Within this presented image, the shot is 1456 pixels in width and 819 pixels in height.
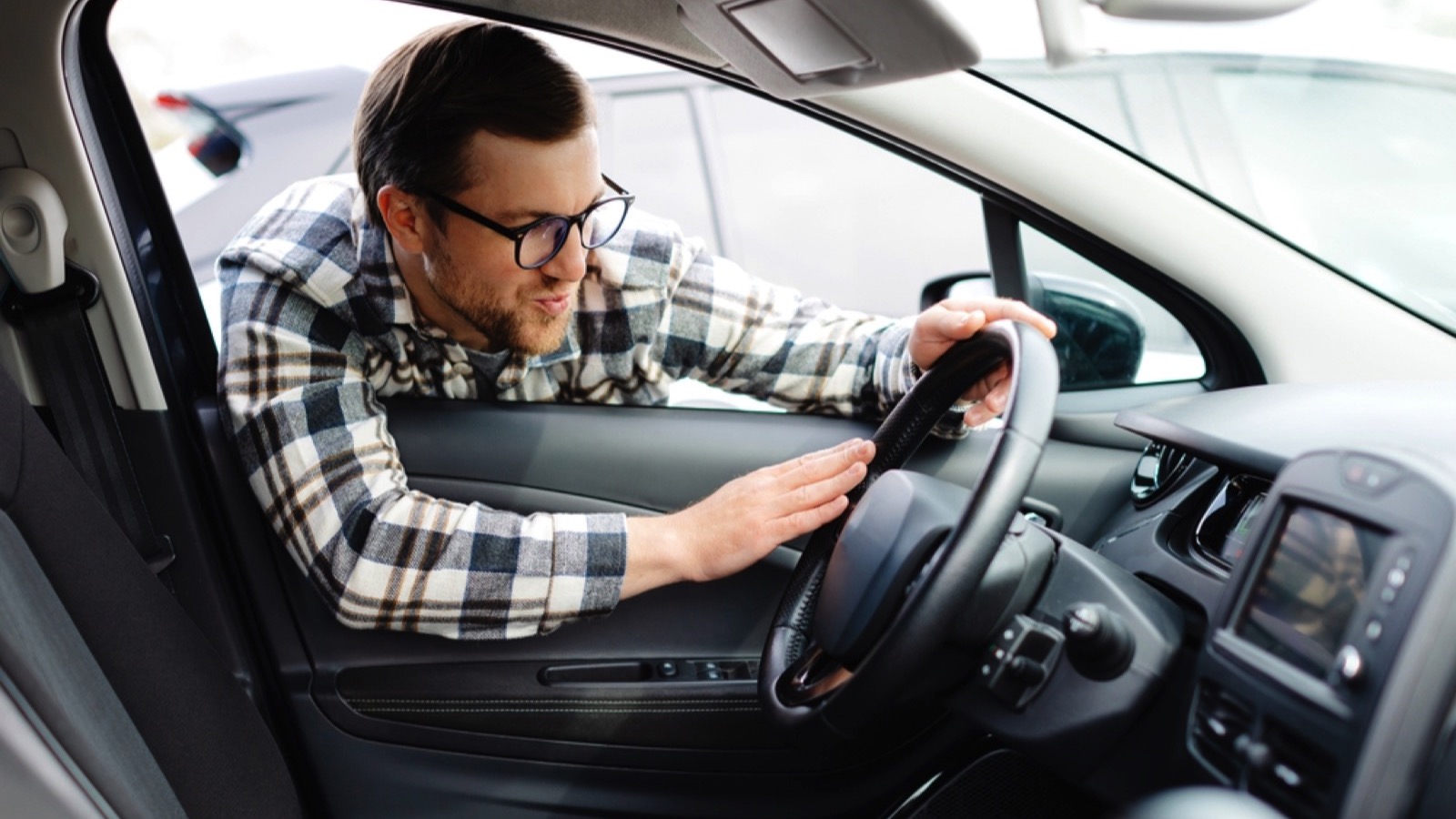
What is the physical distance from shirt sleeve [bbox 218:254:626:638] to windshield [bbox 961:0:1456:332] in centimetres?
83

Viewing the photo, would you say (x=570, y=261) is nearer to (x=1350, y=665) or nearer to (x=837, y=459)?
(x=837, y=459)

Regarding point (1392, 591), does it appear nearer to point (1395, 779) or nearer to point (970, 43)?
point (1395, 779)

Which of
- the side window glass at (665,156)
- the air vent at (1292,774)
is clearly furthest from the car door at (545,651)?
the side window glass at (665,156)

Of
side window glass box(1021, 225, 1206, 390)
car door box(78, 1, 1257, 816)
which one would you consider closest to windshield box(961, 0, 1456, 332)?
side window glass box(1021, 225, 1206, 390)

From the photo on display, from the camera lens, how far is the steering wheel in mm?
1017

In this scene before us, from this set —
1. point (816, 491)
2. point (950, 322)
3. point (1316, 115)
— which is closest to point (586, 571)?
point (816, 491)

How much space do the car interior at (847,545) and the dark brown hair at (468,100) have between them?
7 cm

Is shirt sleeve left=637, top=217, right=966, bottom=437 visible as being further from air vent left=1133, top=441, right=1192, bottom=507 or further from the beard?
air vent left=1133, top=441, right=1192, bottom=507

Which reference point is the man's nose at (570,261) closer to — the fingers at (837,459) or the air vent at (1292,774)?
the fingers at (837,459)

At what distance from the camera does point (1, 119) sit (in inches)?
53.3

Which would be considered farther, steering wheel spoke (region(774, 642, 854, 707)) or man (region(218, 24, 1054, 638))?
man (region(218, 24, 1054, 638))

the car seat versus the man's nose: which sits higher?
the man's nose

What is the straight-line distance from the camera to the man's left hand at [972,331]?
1328 millimetres

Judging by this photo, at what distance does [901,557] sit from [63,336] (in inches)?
38.9
